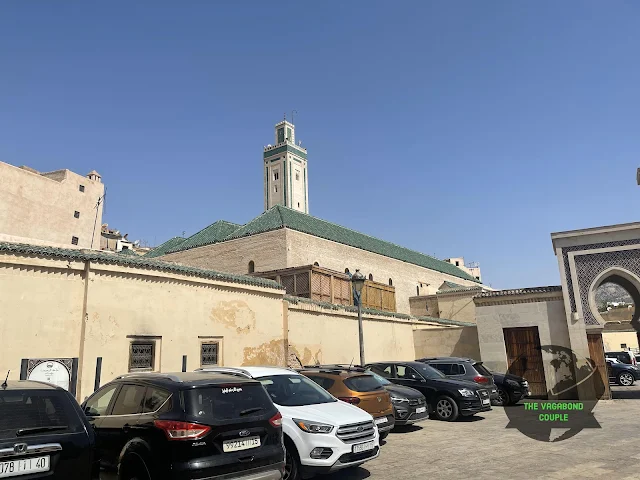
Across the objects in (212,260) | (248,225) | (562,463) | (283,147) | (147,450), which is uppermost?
(283,147)

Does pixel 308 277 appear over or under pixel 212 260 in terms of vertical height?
under

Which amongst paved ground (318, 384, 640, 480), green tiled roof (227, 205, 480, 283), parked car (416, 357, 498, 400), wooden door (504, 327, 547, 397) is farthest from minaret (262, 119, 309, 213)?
A: paved ground (318, 384, 640, 480)

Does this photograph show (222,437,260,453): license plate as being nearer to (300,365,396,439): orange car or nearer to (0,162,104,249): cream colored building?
(300,365,396,439): orange car

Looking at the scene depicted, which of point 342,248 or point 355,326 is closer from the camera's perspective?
point 355,326

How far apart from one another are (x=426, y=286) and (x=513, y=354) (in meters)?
27.1

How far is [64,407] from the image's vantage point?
15.6ft

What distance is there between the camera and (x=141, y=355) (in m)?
12.3

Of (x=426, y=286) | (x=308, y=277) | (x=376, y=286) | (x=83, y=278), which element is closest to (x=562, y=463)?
(x=83, y=278)

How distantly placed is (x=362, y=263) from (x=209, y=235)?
1303 centimetres

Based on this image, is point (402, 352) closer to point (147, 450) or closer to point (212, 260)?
point (212, 260)

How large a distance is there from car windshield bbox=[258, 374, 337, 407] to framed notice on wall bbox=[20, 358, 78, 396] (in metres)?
4.53

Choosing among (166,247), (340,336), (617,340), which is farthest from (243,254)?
(617,340)

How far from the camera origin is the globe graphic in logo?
13.3m

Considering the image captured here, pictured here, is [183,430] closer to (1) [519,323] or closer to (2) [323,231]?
(1) [519,323]
